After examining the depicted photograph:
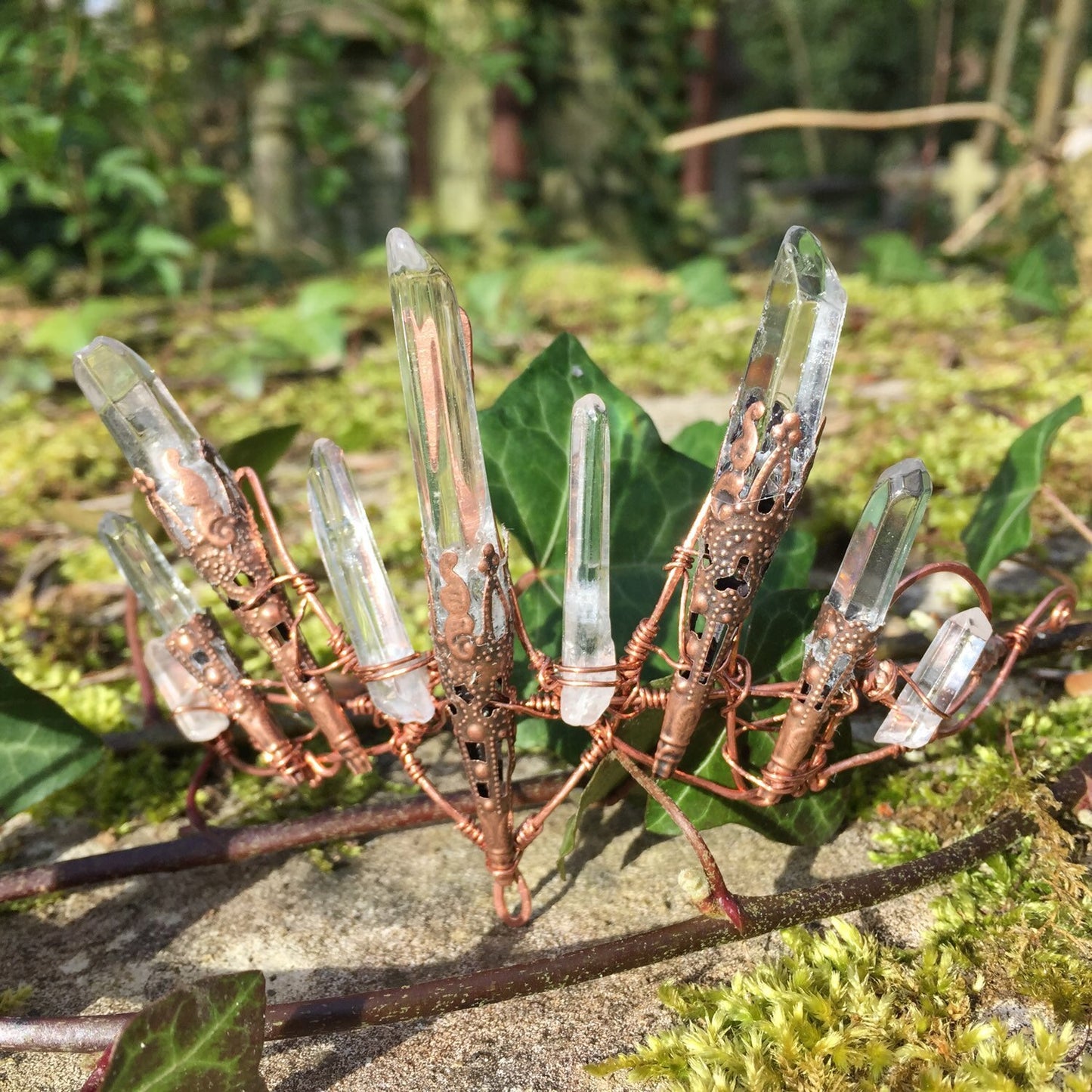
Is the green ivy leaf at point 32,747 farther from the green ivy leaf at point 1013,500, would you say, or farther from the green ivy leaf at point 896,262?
the green ivy leaf at point 896,262

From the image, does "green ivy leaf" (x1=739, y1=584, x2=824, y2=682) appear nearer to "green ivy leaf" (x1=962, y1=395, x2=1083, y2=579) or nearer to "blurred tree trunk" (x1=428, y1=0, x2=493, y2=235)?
"green ivy leaf" (x1=962, y1=395, x2=1083, y2=579)

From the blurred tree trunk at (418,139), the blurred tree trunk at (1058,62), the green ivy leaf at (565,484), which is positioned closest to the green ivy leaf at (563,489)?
the green ivy leaf at (565,484)

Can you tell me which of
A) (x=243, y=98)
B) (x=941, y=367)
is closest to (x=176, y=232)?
(x=243, y=98)

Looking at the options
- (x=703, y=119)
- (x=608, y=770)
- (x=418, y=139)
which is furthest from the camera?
(x=418, y=139)

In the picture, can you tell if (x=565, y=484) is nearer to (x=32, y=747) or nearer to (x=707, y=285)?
(x=32, y=747)

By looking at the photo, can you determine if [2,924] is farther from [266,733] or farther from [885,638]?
[885,638]

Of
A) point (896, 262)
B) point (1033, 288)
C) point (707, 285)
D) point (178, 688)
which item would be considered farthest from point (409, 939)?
point (896, 262)
